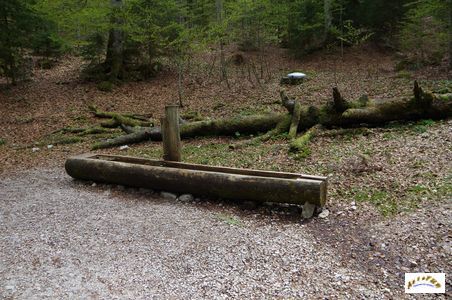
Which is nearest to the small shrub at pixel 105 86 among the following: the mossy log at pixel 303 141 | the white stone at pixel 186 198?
the mossy log at pixel 303 141

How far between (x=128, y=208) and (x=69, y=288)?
2.39 metres

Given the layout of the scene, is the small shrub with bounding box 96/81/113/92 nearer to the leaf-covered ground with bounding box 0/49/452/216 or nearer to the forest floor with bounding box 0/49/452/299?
the leaf-covered ground with bounding box 0/49/452/216

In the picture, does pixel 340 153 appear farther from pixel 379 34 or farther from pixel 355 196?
pixel 379 34

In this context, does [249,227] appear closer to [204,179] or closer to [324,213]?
[324,213]

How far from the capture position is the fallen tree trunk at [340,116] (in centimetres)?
884

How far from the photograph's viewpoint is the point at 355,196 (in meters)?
5.97

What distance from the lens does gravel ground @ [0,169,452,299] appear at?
3980 millimetres

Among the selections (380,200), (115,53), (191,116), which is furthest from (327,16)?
(380,200)

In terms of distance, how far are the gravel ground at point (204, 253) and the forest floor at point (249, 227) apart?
2 centimetres

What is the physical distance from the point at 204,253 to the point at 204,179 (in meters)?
1.84

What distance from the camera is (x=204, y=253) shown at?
4.73m

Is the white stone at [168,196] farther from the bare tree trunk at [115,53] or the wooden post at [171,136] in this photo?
the bare tree trunk at [115,53]

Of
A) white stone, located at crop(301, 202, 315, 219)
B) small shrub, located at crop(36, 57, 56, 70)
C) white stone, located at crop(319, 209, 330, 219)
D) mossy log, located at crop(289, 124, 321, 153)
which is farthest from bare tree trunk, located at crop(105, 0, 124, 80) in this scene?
white stone, located at crop(319, 209, 330, 219)

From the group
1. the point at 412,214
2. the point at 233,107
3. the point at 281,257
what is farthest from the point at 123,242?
the point at 233,107
